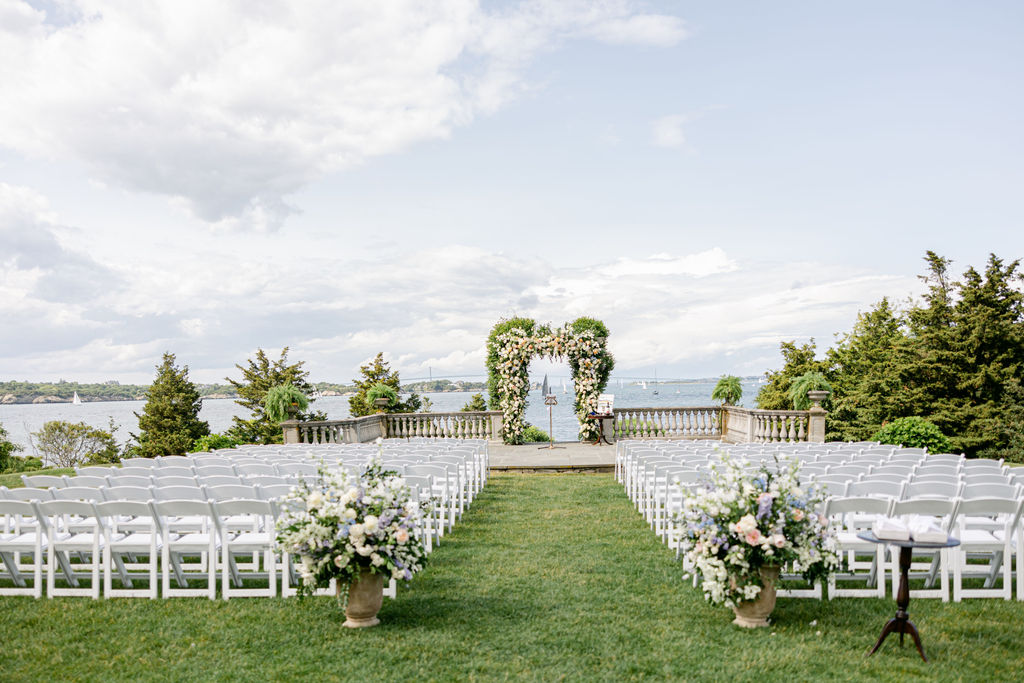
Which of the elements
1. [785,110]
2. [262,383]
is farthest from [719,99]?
[262,383]

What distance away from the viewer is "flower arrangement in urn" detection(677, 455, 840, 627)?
187 inches

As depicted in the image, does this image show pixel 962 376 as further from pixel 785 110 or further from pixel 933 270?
pixel 785 110

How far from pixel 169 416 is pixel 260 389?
555cm

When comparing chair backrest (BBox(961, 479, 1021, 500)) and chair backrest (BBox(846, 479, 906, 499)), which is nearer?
chair backrest (BBox(961, 479, 1021, 500))

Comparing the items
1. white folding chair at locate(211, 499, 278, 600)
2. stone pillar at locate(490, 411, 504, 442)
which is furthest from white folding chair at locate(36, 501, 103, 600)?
stone pillar at locate(490, 411, 504, 442)

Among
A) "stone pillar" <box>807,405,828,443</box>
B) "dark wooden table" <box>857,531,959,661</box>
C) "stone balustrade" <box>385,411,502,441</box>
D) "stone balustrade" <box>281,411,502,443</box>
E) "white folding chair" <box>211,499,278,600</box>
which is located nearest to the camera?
"dark wooden table" <box>857,531,959,661</box>

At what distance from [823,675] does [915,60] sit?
12449 millimetres

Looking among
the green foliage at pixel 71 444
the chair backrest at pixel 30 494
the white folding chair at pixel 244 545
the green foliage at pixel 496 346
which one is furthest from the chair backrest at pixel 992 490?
the green foliage at pixel 71 444

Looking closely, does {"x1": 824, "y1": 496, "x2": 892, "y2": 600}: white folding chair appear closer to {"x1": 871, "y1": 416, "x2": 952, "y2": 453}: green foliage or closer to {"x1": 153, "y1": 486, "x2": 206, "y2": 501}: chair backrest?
{"x1": 153, "y1": 486, "x2": 206, "y2": 501}: chair backrest

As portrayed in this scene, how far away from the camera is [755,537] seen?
4641 mm

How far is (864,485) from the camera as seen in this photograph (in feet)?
21.7

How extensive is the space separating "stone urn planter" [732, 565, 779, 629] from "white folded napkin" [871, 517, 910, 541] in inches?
32.3

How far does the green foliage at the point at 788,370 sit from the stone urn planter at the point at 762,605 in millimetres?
29586

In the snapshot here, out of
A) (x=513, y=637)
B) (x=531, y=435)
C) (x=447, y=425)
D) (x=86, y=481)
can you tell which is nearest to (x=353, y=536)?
(x=513, y=637)
